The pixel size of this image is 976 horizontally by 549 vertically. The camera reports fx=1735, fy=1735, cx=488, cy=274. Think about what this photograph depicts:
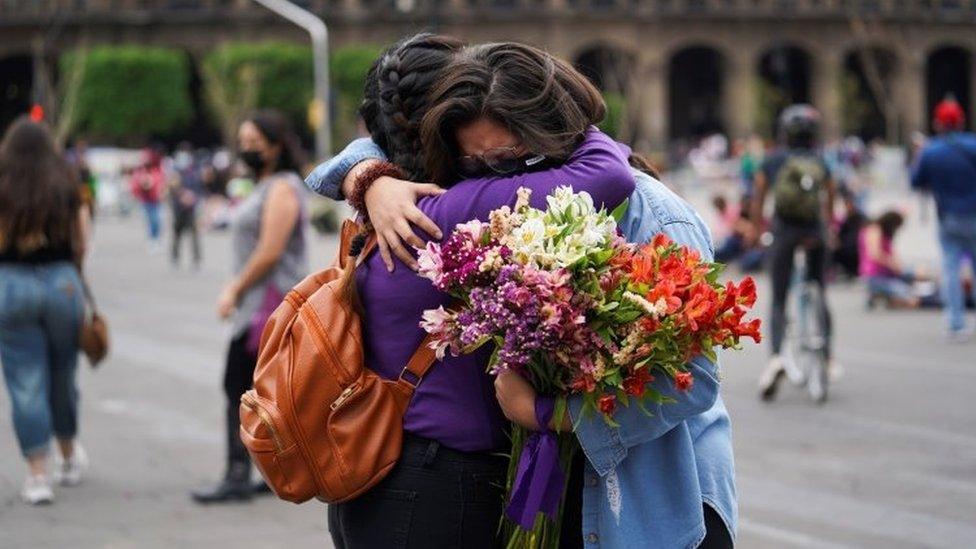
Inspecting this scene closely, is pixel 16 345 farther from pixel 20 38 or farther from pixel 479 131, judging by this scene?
pixel 20 38

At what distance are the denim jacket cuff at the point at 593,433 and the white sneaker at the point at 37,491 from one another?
5.59m

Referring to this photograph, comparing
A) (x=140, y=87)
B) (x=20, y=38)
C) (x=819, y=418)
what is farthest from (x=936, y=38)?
(x=819, y=418)

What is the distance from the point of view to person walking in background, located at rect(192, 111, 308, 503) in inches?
314

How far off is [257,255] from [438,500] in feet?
15.6

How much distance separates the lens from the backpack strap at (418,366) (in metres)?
3.36

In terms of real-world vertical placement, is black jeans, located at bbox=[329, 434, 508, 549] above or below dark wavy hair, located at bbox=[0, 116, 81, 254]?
above

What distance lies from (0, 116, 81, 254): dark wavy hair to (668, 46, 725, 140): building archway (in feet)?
236

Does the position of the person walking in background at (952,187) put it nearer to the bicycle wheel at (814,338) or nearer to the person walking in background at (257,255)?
the bicycle wheel at (814,338)

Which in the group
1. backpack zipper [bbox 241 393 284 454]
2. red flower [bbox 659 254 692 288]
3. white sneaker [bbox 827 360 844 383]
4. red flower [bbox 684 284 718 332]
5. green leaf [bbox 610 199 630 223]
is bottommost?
white sneaker [bbox 827 360 844 383]

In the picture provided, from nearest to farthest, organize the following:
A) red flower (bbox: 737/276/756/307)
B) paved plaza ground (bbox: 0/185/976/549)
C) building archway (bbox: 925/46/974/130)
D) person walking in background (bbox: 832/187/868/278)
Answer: red flower (bbox: 737/276/756/307) < paved plaza ground (bbox: 0/185/976/549) < person walking in background (bbox: 832/187/868/278) < building archway (bbox: 925/46/974/130)

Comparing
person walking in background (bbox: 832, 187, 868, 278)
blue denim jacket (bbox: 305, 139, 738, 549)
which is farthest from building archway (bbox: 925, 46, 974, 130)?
blue denim jacket (bbox: 305, 139, 738, 549)

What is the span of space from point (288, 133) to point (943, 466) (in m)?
3.75

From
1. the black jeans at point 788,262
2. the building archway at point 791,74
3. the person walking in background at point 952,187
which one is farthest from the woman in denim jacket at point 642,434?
the building archway at point 791,74

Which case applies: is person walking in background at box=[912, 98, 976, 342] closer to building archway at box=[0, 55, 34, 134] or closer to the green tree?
the green tree
